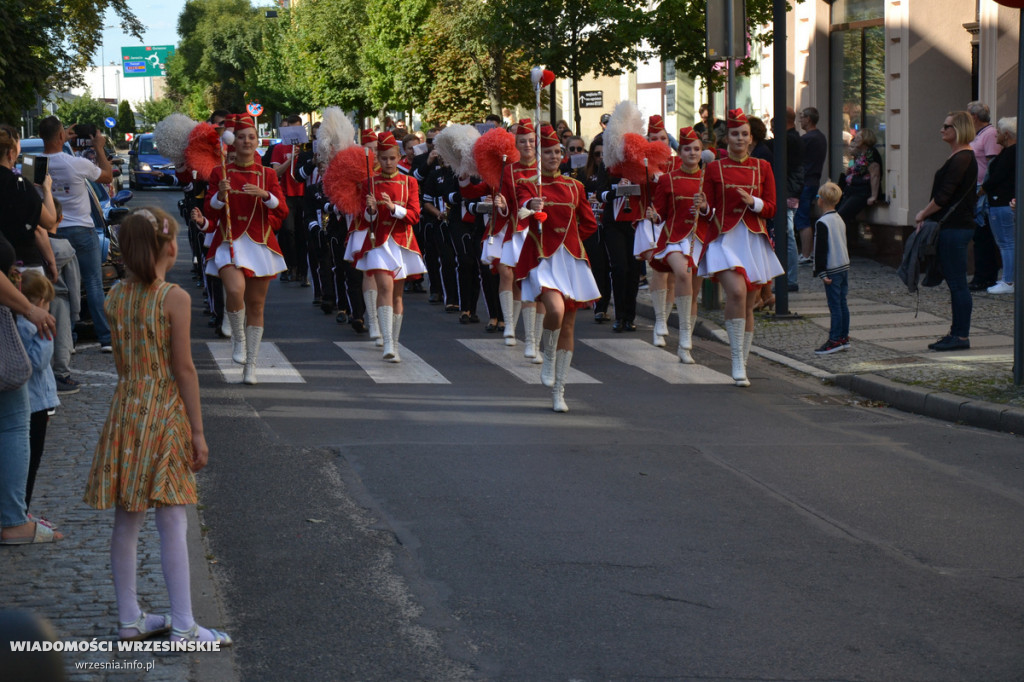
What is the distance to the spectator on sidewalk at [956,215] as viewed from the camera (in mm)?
12297

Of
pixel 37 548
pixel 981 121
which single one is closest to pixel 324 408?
pixel 37 548

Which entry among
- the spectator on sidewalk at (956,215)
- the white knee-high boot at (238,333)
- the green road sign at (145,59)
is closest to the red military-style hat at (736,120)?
the spectator on sidewalk at (956,215)

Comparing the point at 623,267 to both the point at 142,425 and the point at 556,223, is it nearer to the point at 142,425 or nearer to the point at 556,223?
the point at 556,223

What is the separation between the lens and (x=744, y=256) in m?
11.7

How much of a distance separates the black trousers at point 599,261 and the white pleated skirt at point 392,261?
2.88 metres

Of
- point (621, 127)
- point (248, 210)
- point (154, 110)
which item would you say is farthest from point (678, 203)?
point (154, 110)

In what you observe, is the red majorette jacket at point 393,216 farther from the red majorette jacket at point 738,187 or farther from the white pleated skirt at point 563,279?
the red majorette jacket at point 738,187

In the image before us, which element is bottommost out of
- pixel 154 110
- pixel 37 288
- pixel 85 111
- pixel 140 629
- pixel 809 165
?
pixel 140 629

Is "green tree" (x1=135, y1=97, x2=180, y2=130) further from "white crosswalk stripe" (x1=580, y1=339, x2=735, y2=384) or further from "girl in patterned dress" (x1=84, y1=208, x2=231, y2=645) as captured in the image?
"girl in patterned dress" (x1=84, y1=208, x2=231, y2=645)

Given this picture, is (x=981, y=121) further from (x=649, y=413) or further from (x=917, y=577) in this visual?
(x=917, y=577)

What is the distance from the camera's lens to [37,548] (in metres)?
6.35

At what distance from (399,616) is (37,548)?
1.78 metres

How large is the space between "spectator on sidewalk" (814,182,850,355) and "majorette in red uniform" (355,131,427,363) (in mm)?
3524

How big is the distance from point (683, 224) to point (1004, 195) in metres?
4.28
